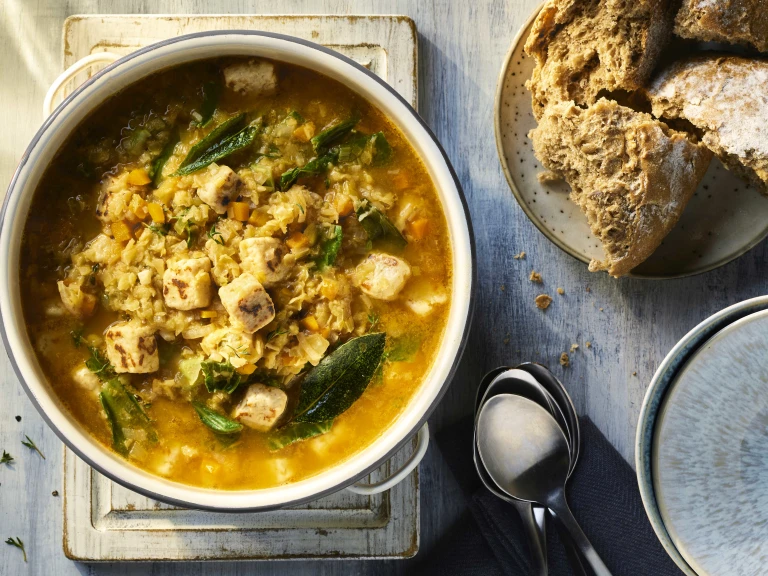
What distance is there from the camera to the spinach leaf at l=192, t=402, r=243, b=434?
2.30 meters

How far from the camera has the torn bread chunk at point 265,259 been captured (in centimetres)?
221

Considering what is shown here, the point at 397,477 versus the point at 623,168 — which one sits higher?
the point at 623,168

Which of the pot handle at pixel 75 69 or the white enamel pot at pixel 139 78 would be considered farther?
the pot handle at pixel 75 69

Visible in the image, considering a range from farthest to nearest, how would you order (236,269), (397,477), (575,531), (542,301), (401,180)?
(542,301), (575,531), (397,477), (401,180), (236,269)

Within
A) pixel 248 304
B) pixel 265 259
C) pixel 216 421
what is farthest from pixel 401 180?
pixel 216 421

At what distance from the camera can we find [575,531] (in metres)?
2.70

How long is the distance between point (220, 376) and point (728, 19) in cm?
210

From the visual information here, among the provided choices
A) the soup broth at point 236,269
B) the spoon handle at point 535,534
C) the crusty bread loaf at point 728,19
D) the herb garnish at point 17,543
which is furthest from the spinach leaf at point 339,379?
the crusty bread loaf at point 728,19

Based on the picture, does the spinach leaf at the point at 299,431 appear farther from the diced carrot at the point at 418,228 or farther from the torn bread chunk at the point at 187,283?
the diced carrot at the point at 418,228

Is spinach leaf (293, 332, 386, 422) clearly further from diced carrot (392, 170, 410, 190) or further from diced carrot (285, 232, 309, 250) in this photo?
diced carrot (392, 170, 410, 190)

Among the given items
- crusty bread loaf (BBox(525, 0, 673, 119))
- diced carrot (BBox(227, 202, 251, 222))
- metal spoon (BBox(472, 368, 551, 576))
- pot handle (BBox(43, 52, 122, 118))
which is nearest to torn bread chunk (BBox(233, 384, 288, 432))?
diced carrot (BBox(227, 202, 251, 222))

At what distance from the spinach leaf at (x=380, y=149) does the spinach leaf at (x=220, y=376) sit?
2.74 ft

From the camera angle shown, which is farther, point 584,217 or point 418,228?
point 584,217

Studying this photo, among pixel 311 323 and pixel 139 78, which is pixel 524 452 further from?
pixel 139 78
